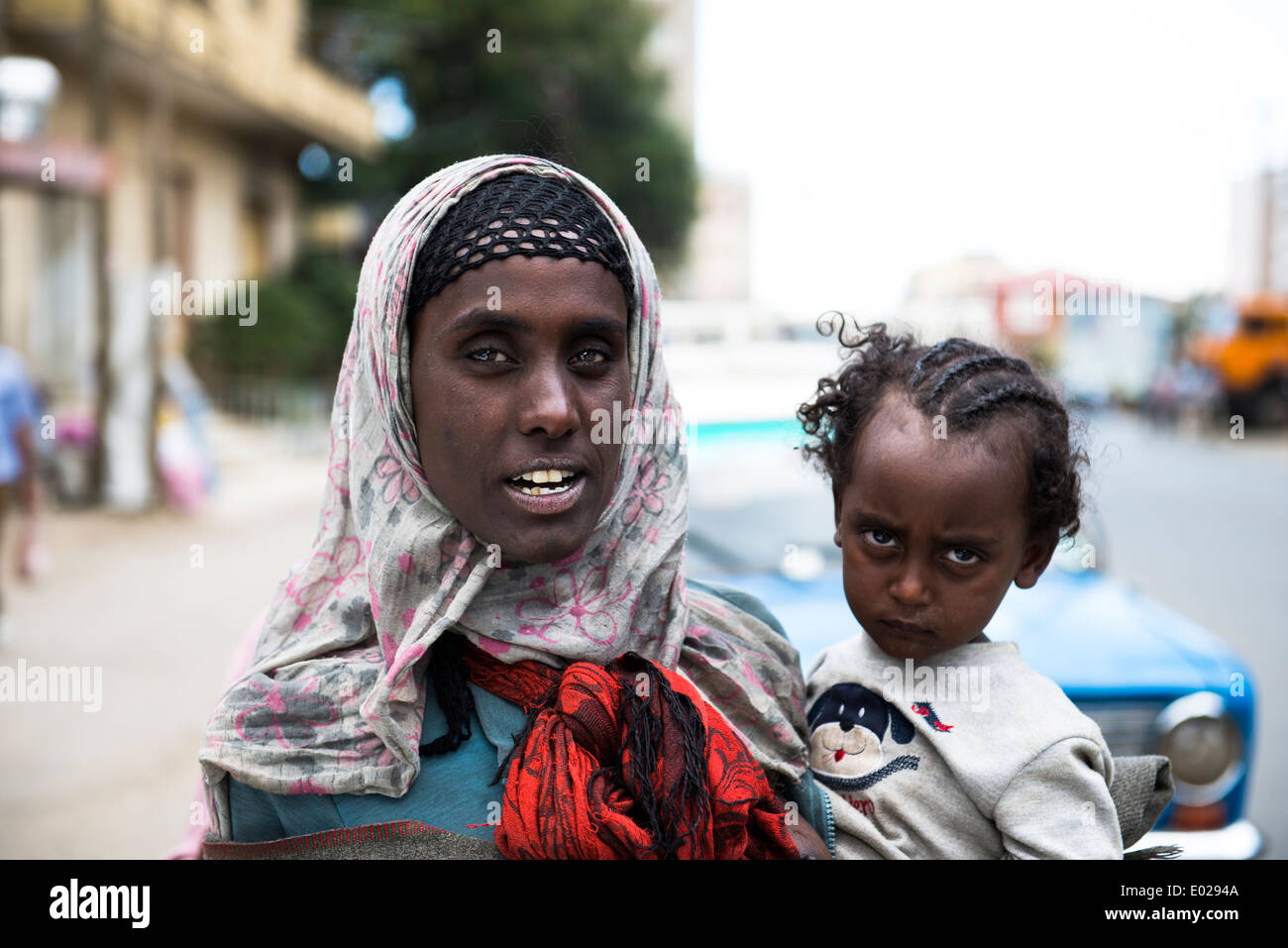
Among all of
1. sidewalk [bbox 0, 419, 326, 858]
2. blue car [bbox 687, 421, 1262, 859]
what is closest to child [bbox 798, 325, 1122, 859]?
blue car [bbox 687, 421, 1262, 859]

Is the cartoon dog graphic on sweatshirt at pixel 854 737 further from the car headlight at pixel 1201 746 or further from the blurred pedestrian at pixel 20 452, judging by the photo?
the blurred pedestrian at pixel 20 452

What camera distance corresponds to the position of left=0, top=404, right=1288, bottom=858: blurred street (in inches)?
173

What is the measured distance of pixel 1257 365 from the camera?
24672 millimetres

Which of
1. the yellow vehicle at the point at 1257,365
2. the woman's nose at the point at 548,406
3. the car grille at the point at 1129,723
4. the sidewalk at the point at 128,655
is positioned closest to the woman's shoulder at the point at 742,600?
the woman's nose at the point at 548,406

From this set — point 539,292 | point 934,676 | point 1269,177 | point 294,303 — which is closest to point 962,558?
point 934,676

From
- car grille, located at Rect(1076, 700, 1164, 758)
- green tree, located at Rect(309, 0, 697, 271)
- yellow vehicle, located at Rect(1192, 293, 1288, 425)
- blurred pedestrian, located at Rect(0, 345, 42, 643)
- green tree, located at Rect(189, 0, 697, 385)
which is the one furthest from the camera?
yellow vehicle, located at Rect(1192, 293, 1288, 425)

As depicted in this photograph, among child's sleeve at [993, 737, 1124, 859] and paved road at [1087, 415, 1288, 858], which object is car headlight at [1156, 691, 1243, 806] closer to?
paved road at [1087, 415, 1288, 858]

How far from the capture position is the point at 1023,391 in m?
1.59

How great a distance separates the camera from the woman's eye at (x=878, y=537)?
1.58 metres

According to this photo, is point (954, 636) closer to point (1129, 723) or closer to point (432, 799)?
point (432, 799)

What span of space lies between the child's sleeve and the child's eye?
0.87m

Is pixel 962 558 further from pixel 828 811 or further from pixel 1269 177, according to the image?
pixel 1269 177

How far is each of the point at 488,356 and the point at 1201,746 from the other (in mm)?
2354

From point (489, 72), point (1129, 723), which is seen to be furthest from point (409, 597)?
point (489, 72)
